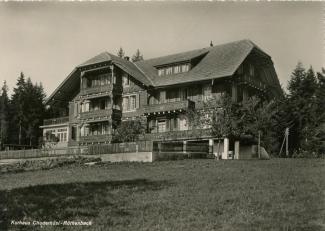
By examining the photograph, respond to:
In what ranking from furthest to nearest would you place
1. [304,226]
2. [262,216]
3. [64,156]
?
[64,156] → [262,216] → [304,226]

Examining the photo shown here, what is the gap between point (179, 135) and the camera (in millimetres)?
41125

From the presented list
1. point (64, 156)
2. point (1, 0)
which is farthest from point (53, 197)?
point (64, 156)

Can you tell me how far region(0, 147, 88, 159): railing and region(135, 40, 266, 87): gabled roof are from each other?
924cm

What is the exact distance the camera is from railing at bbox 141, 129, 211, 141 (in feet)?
130

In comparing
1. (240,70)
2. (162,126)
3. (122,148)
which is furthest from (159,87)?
(122,148)

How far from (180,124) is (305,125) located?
39.9ft

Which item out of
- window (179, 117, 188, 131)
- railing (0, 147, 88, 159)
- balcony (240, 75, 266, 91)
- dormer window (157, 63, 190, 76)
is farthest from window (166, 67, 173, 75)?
railing (0, 147, 88, 159)

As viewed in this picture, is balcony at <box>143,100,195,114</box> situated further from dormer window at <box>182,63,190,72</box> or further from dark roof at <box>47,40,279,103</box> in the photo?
dormer window at <box>182,63,190,72</box>

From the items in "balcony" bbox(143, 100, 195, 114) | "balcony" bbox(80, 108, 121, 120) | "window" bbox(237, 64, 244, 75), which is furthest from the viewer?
"balcony" bbox(80, 108, 121, 120)

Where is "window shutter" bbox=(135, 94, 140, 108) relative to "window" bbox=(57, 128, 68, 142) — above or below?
above

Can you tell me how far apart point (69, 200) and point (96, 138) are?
1168 inches

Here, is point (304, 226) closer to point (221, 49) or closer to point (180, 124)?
point (180, 124)

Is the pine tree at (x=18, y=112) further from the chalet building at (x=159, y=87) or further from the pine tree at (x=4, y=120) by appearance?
the chalet building at (x=159, y=87)

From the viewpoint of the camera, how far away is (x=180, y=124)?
4350cm
